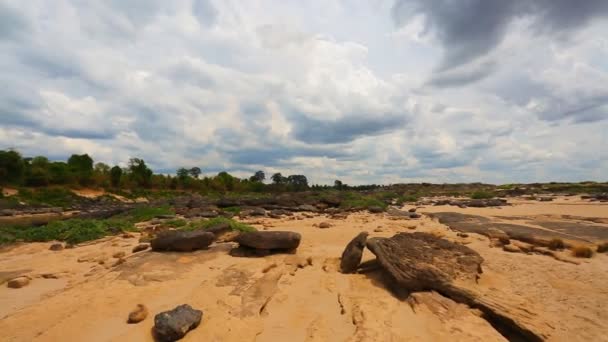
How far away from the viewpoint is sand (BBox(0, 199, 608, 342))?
5.55 m

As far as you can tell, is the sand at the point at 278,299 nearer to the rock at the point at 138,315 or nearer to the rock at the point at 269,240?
the rock at the point at 138,315

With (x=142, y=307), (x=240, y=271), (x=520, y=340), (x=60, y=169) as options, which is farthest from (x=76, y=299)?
(x=60, y=169)

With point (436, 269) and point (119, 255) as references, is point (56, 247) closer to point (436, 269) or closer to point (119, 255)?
point (119, 255)

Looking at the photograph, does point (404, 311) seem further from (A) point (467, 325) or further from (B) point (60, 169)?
(B) point (60, 169)

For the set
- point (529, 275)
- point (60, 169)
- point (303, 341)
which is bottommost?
point (303, 341)

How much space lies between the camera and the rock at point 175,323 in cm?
531

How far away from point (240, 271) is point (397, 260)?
424 cm

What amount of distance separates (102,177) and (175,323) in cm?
7834

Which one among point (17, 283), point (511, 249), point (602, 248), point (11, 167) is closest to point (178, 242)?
point (17, 283)

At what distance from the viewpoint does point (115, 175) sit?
241 feet

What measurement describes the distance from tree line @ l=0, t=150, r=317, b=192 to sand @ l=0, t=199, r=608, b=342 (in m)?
61.2

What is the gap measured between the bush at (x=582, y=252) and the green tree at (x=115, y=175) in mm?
82464

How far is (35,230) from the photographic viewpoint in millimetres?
15148

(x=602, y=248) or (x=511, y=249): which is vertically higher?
(x=602, y=248)
